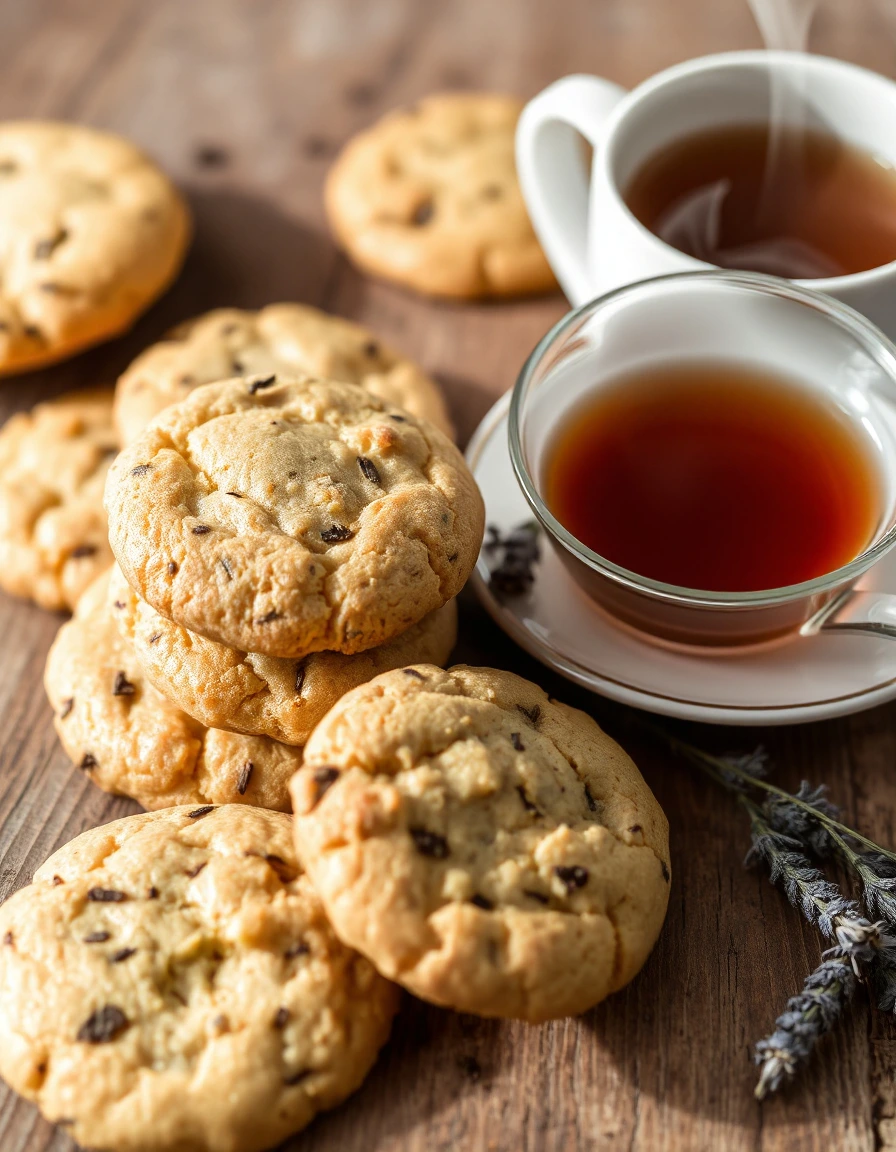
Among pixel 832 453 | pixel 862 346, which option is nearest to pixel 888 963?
pixel 832 453

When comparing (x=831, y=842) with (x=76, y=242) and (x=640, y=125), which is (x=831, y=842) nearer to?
(x=640, y=125)

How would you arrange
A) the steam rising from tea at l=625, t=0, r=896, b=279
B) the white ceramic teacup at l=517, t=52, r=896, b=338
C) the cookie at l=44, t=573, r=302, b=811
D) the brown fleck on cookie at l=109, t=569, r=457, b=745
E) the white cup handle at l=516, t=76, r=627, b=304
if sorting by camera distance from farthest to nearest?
the white cup handle at l=516, t=76, r=627, b=304 < the steam rising from tea at l=625, t=0, r=896, b=279 < the white ceramic teacup at l=517, t=52, r=896, b=338 < the cookie at l=44, t=573, r=302, b=811 < the brown fleck on cookie at l=109, t=569, r=457, b=745

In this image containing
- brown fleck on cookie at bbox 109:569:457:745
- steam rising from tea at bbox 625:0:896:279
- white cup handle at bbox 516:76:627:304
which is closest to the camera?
brown fleck on cookie at bbox 109:569:457:745

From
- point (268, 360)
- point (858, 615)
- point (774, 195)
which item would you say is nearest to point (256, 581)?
point (268, 360)

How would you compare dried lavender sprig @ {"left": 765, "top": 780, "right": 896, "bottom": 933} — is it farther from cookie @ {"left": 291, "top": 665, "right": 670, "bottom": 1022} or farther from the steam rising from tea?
the steam rising from tea

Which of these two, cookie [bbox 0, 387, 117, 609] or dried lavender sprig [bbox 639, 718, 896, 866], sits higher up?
cookie [bbox 0, 387, 117, 609]

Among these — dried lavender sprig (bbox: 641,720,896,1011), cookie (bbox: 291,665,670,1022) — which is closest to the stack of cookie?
cookie (bbox: 291,665,670,1022)

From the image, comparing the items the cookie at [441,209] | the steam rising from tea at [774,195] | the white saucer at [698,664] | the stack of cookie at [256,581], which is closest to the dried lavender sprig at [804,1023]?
the white saucer at [698,664]

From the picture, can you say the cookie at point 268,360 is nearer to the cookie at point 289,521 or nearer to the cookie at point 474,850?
the cookie at point 289,521
